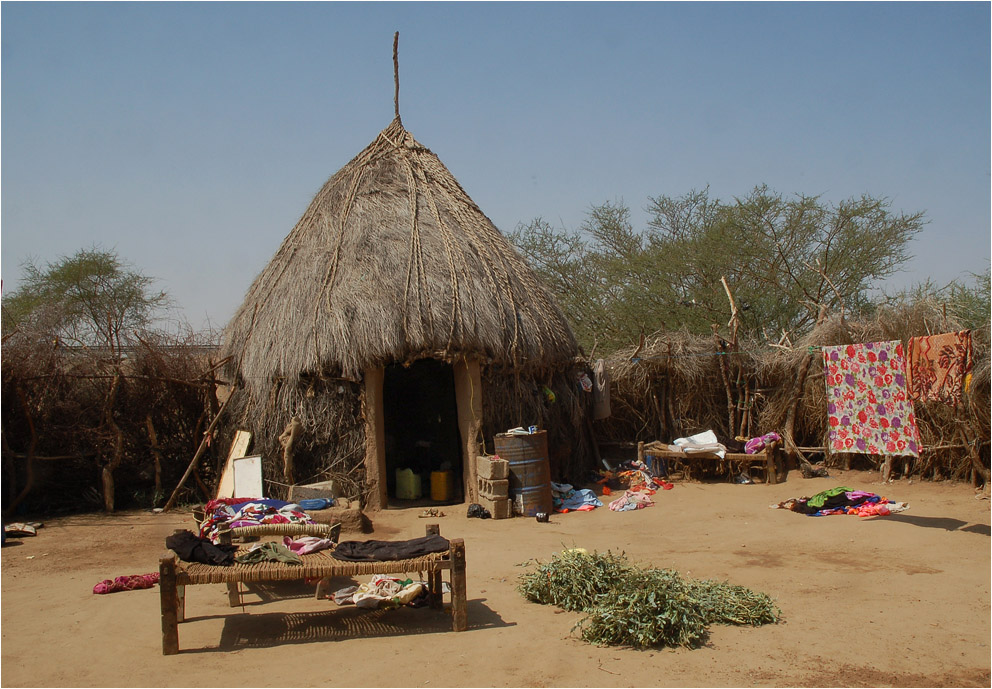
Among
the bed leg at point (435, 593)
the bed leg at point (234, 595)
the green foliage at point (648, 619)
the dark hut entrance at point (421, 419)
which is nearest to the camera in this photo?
the green foliage at point (648, 619)

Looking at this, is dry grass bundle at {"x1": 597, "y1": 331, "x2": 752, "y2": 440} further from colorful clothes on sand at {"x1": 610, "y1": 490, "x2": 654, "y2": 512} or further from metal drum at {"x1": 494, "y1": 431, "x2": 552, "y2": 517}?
metal drum at {"x1": 494, "y1": 431, "x2": 552, "y2": 517}

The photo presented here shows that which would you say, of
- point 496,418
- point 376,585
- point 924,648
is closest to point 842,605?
point 924,648

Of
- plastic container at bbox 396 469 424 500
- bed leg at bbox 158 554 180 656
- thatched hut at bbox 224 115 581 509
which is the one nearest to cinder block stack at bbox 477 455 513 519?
thatched hut at bbox 224 115 581 509

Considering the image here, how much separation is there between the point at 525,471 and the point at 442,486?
1.72 m

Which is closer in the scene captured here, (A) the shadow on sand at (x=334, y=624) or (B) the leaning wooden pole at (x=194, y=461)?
(A) the shadow on sand at (x=334, y=624)

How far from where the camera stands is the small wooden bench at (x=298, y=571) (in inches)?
177

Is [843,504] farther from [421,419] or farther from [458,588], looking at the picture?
[421,419]

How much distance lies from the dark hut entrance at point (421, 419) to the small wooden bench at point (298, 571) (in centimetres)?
666

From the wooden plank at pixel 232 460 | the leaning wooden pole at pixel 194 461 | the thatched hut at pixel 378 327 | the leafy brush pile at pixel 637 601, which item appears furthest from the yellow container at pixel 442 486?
the leafy brush pile at pixel 637 601

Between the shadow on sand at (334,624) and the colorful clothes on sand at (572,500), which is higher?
the colorful clothes on sand at (572,500)

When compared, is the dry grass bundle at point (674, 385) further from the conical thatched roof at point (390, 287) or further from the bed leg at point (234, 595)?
the bed leg at point (234, 595)

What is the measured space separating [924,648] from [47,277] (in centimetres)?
2273

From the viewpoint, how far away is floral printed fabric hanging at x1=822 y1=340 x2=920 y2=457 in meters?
7.79

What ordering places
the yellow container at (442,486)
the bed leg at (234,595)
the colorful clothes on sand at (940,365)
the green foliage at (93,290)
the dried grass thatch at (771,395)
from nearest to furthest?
the bed leg at (234,595)
the colorful clothes on sand at (940,365)
the dried grass thatch at (771,395)
the yellow container at (442,486)
the green foliage at (93,290)
